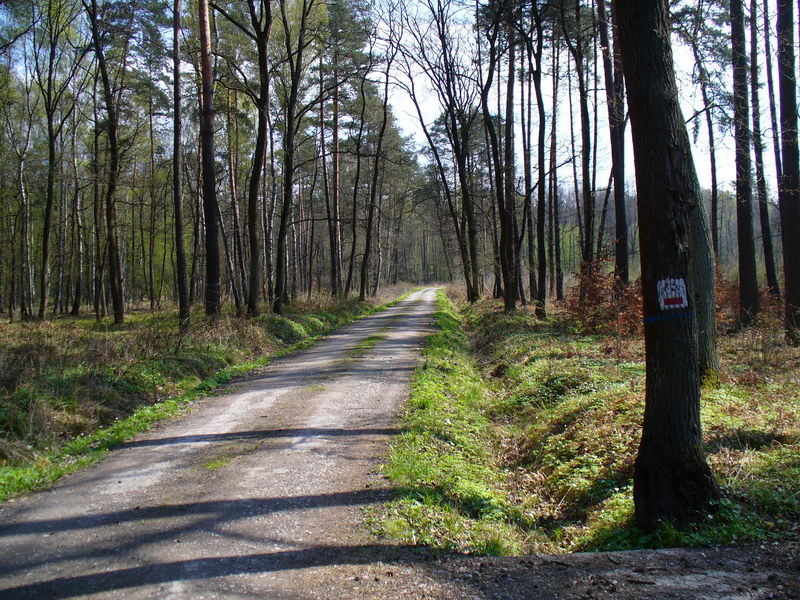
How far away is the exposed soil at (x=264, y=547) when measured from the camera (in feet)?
10.2

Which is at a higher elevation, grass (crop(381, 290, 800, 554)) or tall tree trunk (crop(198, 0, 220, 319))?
tall tree trunk (crop(198, 0, 220, 319))

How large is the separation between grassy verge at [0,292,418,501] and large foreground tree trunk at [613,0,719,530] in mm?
5529

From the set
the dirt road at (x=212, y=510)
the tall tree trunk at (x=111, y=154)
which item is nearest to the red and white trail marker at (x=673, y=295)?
the dirt road at (x=212, y=510)

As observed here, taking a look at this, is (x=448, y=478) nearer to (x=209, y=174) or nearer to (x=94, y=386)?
(x=94, y=386)

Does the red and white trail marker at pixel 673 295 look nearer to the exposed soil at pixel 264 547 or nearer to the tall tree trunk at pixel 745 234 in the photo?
the exposed soil at pixel 264 547

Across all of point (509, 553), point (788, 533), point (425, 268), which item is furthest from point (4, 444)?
Result: point (425, 268)

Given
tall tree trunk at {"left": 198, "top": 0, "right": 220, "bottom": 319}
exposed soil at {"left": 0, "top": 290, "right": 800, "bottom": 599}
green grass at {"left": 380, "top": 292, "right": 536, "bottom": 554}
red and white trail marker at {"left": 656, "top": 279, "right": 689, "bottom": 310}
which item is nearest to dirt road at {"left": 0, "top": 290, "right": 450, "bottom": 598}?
exposed soil at {"left": 0, "top": 290, "right": 800, "bottom": 599}

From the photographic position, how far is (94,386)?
734cm

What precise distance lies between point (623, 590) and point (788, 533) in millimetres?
1467

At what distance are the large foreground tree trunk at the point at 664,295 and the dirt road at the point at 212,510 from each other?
2.24m

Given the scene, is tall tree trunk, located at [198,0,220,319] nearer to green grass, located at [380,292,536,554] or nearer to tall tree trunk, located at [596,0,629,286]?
green grass, located at [380,292,536,554]

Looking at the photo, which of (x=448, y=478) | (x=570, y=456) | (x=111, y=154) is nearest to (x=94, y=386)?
(x=448, y=478)

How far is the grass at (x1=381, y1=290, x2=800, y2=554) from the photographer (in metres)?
3.96

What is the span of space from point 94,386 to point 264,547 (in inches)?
199
